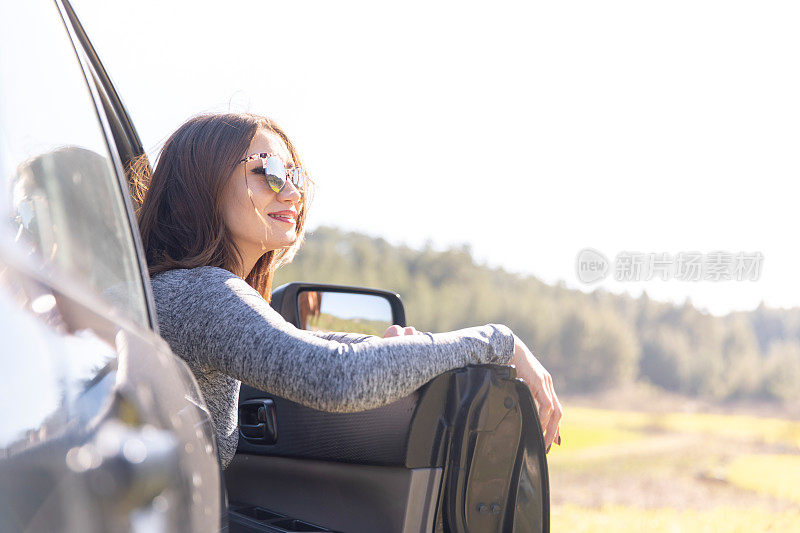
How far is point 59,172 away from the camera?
0.89m

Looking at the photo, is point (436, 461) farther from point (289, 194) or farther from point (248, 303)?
point (289, 194)

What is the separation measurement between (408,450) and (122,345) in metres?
0.71

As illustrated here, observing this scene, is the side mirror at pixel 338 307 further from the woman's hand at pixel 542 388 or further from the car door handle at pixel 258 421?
the woman's hand at pixel 542 388

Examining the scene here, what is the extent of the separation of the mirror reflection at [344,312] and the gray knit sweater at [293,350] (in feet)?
1.91

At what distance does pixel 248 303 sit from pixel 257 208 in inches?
19.4

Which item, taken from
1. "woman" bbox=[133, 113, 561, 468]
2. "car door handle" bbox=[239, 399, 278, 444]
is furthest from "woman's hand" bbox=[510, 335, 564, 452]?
"car door handle" bbox=[239, 399, 278, 444]

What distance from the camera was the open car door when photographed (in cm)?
137

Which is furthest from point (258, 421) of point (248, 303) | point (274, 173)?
point (274, 173)

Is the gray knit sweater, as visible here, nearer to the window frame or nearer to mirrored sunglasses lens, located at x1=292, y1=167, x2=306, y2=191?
the window frame

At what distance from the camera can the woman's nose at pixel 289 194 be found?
1824 millimetres

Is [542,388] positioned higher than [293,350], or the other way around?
[293,350]

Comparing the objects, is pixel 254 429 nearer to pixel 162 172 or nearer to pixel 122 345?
pixel 162 172

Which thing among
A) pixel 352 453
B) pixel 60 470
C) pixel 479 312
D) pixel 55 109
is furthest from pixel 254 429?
pixel 479 312

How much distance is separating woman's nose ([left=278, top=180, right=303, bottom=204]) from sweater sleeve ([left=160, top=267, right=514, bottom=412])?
1.42 ft
